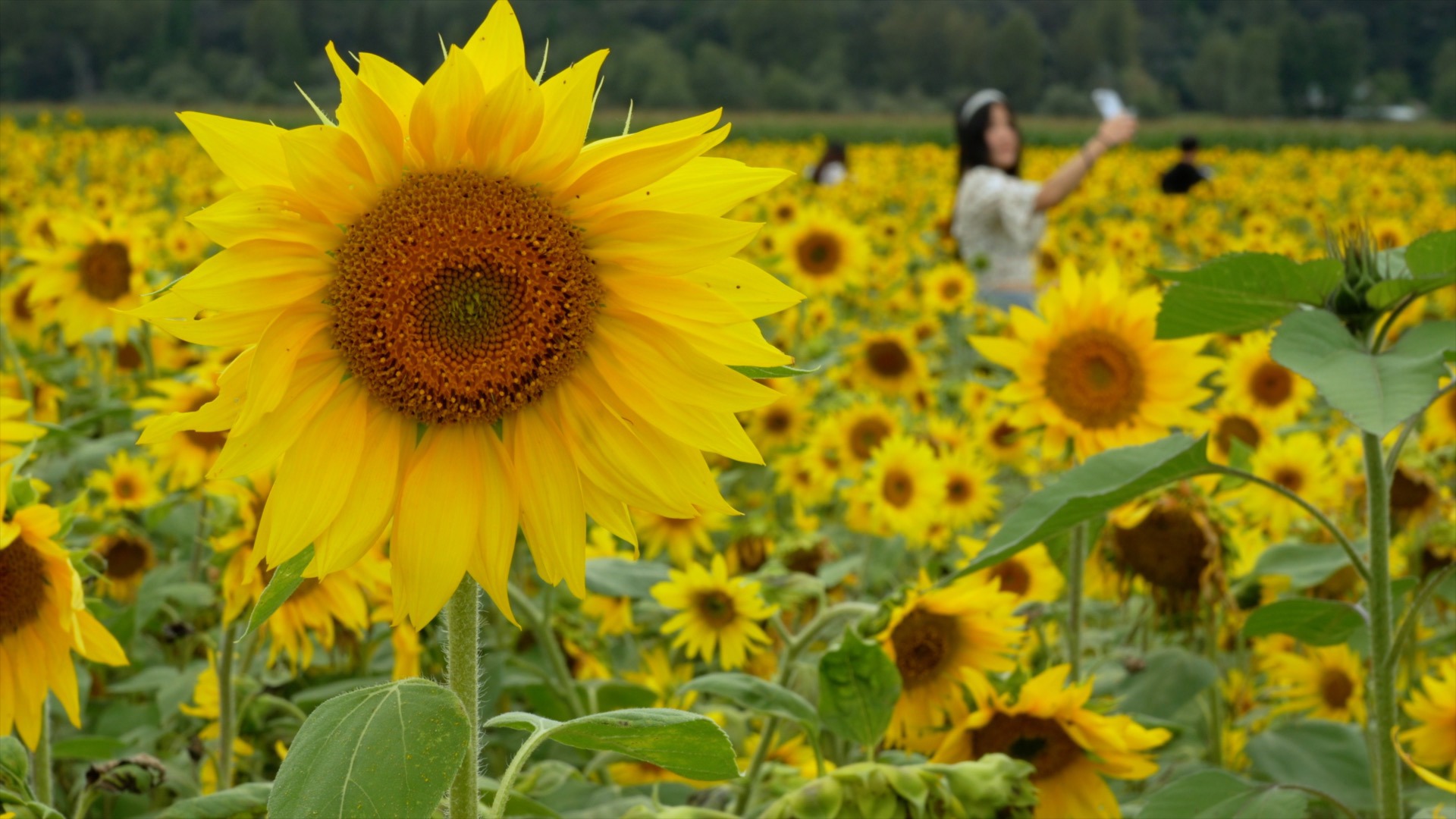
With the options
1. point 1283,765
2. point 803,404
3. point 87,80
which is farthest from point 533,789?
point 87,80

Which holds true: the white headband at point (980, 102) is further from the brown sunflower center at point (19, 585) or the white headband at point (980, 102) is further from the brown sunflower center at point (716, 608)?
the brown sunflower center at point (19, 585)

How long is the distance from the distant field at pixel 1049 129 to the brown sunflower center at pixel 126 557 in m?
24.6

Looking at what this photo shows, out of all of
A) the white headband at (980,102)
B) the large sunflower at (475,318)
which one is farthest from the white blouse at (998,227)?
the large sunflower at (475,318)

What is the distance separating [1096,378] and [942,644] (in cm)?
79

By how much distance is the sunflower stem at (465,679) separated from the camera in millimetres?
1069

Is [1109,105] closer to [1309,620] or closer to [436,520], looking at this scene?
[1309,620]

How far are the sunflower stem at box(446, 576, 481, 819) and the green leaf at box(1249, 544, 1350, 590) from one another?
4.29ft

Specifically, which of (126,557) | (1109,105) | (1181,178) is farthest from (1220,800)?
(1181,178)

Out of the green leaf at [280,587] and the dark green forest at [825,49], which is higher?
the dark green forest at [825,49]

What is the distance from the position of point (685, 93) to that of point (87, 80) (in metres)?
24.0

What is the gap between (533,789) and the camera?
70.0 inches

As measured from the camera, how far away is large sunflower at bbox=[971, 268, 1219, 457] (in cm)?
249

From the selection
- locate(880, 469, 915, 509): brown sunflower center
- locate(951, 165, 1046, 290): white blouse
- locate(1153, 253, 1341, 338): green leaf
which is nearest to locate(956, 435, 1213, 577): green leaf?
locate(1153, 253, 1341, 338): green leaf

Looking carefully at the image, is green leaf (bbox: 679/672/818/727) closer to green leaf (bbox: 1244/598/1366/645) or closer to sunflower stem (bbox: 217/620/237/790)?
green leaf (bbox: 1244/598/1366/645)
